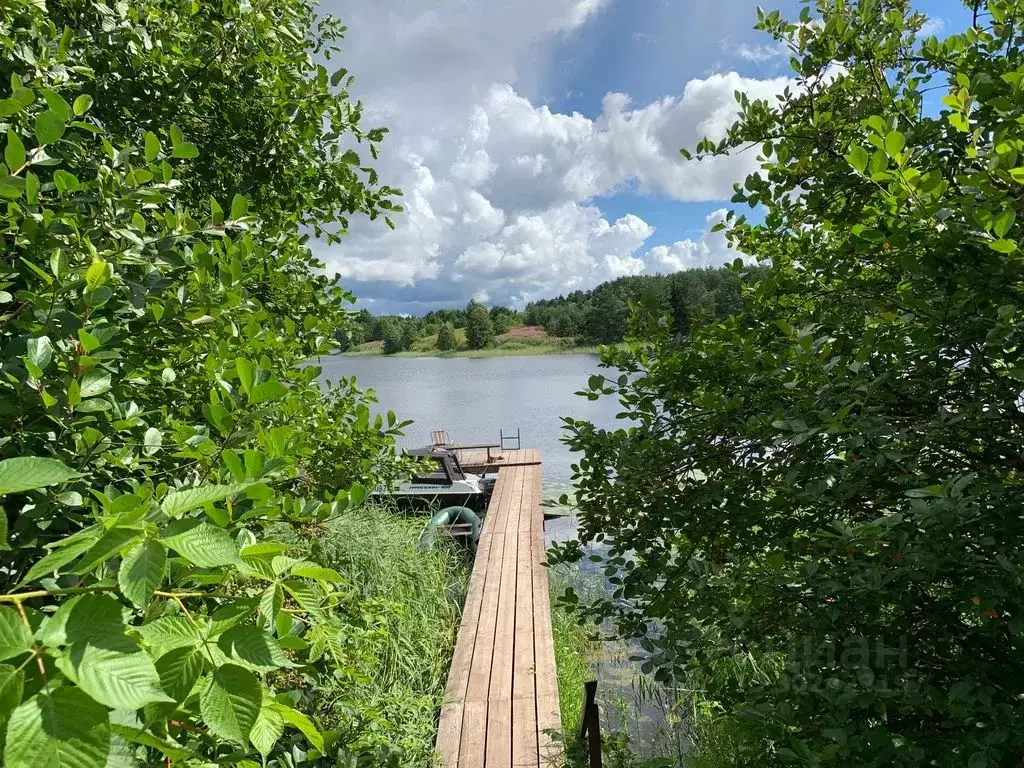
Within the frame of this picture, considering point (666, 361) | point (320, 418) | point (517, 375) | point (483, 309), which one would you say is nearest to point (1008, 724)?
point (666, 361)

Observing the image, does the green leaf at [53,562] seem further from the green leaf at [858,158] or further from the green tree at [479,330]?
the green tree at [479,330]

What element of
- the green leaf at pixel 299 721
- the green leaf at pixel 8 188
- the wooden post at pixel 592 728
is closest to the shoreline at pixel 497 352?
the wooden post at pixel 592 728

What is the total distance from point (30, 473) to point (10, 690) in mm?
215

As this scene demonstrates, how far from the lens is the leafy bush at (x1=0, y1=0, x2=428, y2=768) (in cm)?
56

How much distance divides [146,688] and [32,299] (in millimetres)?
1036

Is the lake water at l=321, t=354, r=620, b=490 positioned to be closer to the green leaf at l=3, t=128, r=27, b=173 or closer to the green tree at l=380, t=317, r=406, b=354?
the green leaf at l=3, t=128, r=27, b=173

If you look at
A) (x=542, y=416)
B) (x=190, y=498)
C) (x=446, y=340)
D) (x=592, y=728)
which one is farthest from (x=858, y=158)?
(x=446, y=340)

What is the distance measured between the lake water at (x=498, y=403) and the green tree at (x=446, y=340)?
728 inches

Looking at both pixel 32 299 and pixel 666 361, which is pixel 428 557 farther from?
pixel 32 299

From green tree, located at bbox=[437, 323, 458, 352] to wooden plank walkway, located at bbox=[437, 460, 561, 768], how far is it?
58.9 meters

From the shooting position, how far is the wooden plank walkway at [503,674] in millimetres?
3426

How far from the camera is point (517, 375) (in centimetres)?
3947

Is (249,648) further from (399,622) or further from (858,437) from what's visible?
(399,622)


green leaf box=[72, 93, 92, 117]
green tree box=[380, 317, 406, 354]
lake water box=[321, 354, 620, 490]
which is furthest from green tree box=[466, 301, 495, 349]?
green leaf box=[72, 93, 92, 117]
